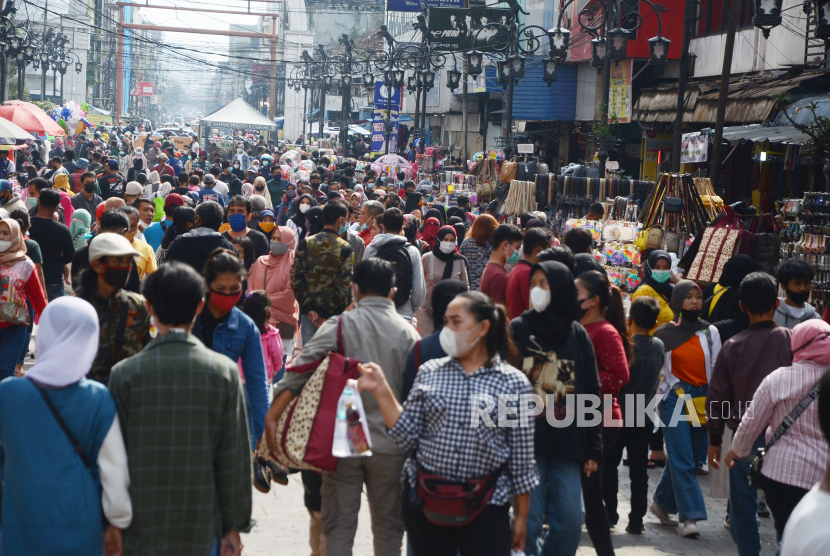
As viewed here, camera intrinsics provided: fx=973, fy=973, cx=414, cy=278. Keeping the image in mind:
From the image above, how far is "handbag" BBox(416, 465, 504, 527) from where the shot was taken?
355 centimetres

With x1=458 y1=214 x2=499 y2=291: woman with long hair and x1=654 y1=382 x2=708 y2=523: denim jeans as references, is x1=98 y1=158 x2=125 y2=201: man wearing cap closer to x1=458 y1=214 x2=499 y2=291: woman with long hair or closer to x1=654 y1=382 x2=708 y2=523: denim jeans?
x1=458 y1=214 x2=499 y2=291: woman with long hair

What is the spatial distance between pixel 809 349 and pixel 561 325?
108cm

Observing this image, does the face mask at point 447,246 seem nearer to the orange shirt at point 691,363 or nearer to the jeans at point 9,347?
the orange shirt at point 691,363

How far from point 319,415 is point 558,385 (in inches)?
42.2

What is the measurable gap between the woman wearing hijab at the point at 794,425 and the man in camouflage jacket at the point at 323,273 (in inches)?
139

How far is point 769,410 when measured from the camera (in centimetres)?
434

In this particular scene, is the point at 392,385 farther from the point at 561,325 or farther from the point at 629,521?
the point at 629,521

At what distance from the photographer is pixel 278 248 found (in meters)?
7.87

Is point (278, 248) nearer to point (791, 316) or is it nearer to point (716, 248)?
point (791, 316)

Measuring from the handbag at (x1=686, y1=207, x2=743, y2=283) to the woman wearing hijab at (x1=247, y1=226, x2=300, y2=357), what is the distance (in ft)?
14.1

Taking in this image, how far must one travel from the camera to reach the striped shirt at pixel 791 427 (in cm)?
416

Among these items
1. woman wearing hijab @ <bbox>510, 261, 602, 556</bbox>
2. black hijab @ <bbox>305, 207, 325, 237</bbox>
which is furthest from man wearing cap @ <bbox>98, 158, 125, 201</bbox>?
woman wearing hijab @ <bbox>510, 261, 602, 556</bbox>

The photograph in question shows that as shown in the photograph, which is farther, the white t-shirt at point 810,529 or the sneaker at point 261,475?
the sneaker at point 261,475

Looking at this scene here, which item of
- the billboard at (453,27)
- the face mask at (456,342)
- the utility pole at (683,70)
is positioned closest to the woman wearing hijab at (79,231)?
the face mask at (456,342)
